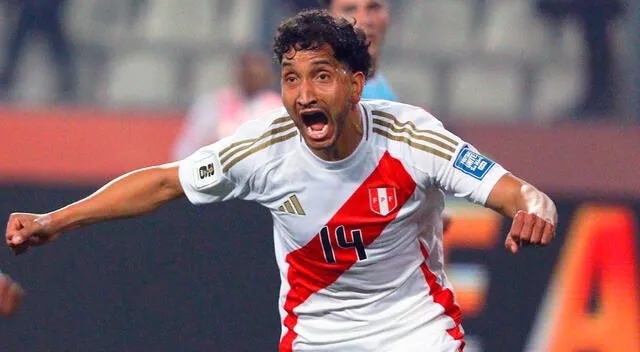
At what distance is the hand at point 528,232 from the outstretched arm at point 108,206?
1390 millimetres

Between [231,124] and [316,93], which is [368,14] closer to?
[316,93]

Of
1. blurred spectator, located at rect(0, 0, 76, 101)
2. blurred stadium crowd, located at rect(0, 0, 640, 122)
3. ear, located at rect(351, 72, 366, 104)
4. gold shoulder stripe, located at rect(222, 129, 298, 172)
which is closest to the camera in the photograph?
ear, located at rect(351, 72, 366, 104)

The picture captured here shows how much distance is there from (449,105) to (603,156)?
1.07 m

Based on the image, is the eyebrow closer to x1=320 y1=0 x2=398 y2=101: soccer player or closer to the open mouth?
the open mouth

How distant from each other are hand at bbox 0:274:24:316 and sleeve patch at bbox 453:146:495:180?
153 centimetres

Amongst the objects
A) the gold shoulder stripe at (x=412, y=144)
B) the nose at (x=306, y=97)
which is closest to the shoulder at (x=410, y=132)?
the gold shoulder stripe at (x=412, y=144)

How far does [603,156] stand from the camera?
831 cm

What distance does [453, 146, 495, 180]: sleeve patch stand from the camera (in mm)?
4594

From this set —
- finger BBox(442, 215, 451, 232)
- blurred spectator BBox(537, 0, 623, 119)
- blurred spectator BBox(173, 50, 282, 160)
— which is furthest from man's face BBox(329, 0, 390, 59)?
blurred spectator BBox(537, 0, 623, 119)

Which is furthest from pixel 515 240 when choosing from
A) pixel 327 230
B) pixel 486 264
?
pixel 486 264

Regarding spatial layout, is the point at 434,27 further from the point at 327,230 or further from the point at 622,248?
the point at 327,230

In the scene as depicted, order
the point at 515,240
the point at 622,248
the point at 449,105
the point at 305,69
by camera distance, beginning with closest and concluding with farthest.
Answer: the point at 515,240
the point at 305,69
the point at 622,248
the point at 449,105

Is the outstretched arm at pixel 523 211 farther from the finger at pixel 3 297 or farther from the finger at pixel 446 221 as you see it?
the finger at pixel 3 297

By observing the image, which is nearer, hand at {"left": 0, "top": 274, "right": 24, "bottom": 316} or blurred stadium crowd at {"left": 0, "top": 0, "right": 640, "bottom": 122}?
hand at {"left": 0, "top": 274, "right": 24, "bottom": 316}
